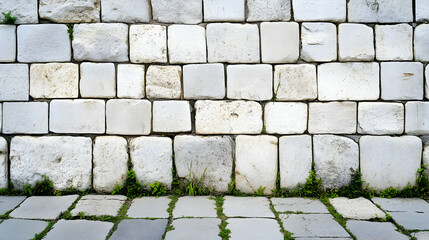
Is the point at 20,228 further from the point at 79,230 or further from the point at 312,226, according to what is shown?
the point at 312,226

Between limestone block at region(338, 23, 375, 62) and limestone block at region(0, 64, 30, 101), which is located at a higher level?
limestone block at region(338, 23, 375, 62)

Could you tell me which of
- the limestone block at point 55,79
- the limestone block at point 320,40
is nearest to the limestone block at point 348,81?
the limestone block at point 320,40

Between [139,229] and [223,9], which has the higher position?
[223,9]

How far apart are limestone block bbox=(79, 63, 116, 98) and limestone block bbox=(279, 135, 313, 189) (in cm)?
196

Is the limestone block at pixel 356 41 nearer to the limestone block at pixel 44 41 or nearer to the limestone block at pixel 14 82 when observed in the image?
the limestone block at pixel 44 41

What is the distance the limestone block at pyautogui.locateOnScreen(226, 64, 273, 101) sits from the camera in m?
4.09

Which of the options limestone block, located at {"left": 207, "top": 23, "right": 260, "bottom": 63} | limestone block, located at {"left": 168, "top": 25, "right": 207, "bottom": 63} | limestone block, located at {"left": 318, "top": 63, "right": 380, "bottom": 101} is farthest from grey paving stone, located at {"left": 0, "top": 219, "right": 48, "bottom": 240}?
limestone block, located at {"left": 318, "top": 63, "right": 380, "bottom": 101}

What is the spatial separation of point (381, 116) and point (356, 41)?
2.82ft

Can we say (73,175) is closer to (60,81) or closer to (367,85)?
(60,81)

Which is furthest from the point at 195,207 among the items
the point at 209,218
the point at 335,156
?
the point at 335,156

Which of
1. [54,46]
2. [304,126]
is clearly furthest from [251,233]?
[54,46]

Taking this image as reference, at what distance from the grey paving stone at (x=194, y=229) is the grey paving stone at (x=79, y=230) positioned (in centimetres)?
57

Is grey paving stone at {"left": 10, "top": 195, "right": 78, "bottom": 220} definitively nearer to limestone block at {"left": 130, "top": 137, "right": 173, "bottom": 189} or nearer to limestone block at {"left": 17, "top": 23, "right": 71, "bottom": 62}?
limestone block at {"left": 130, "top": 137, "right": 173, "bottom": 189}

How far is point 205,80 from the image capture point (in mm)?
4094
